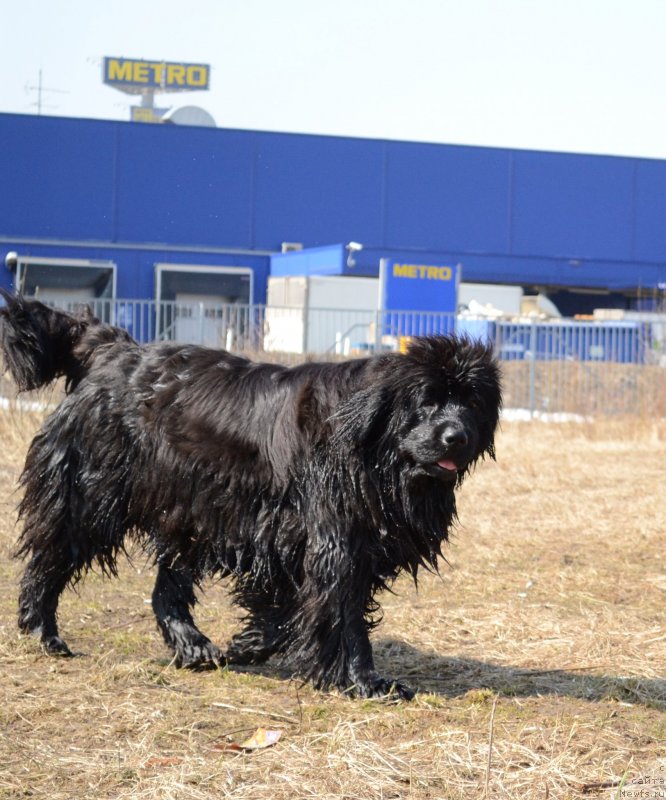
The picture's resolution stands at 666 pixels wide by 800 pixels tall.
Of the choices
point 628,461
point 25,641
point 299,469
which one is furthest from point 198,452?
point 628,461

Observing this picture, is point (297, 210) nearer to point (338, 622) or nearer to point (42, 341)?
point (42, 341)

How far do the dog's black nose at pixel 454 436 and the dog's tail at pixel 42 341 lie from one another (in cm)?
204

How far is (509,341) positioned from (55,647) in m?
18.1

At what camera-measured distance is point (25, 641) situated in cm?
578

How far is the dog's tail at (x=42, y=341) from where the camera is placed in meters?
6.00

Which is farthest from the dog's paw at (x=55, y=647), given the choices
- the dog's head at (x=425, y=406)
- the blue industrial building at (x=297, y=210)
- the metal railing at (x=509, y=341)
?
the blue industrial building at (x=297, y=210)

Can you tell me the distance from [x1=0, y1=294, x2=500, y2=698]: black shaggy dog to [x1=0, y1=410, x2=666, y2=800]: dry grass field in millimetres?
297

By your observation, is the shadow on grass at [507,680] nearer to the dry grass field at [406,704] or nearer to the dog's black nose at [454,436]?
the dry grass field at [406,704]

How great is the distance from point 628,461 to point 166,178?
32571 mm

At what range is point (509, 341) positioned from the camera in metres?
23.0

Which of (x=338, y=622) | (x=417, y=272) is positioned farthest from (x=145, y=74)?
(x=338, y=622)

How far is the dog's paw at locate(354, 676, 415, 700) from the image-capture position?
16.4 ft

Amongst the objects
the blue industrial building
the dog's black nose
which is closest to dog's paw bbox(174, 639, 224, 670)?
the dog's black nose

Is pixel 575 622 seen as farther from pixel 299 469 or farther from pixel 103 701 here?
pixel 103 701
